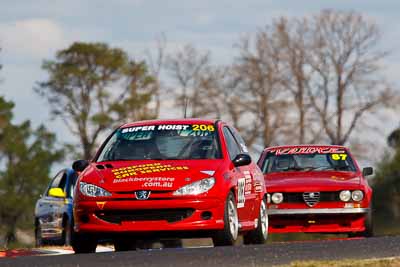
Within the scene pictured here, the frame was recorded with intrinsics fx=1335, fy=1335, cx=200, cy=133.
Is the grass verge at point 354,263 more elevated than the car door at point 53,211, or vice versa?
the grass verge at point 354,263

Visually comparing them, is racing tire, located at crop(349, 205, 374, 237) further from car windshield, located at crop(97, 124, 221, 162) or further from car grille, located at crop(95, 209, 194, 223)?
car grille, located at crop(95, 209, 194, 223)

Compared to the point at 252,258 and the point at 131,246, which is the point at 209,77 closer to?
the point at 131,246

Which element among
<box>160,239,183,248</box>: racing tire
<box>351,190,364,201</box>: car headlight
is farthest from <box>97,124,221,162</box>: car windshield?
<box>160,239,183,248</box>: racing tire

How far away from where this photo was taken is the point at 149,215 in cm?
1436

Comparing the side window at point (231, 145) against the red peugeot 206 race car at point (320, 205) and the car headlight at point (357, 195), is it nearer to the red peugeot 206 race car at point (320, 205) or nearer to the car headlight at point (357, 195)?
the red peugeot 206 race car at point (320, 205)

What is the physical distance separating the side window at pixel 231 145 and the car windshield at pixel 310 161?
14.1 feet

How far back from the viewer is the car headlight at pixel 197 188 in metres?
14.4

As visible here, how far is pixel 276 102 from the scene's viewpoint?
2827 inches

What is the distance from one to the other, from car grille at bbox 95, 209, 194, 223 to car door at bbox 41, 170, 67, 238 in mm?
7754

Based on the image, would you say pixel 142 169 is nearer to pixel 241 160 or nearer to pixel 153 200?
pixel 153 200

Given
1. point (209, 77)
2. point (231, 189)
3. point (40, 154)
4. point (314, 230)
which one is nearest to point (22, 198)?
point (40, 154)

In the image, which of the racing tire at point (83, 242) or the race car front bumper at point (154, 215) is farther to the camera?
the racing tire at point (83, 242)

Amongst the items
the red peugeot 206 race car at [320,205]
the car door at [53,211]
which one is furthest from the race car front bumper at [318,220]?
the car door at [53,211]

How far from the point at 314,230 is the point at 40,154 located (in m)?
46.5
